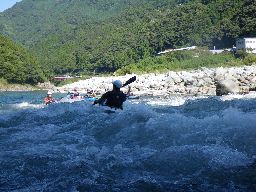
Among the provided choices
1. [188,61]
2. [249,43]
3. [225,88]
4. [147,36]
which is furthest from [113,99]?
[147,36]

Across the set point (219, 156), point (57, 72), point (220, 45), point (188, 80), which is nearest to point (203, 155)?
point (219, 156)

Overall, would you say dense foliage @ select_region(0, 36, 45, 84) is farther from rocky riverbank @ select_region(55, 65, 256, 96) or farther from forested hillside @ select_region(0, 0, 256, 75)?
rocky riverbank @ select_region(55, 65, 256, 96)

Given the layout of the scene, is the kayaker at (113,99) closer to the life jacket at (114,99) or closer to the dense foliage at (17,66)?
the life jacket at (114,99)

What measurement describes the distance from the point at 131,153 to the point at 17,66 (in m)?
94.7

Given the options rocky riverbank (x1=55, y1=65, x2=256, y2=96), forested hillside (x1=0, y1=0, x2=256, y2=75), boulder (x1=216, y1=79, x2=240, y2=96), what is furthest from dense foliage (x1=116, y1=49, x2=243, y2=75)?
boulder (x1=216, y1=79, x2=240, y2=96)

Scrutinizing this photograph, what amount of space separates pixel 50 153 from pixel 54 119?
13.6 ft

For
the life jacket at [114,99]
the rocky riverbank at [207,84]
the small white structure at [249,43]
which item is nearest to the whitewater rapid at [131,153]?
the life jacket at [114,99]

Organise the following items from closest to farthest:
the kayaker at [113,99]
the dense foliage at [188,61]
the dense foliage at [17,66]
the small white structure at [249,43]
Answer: the kayaker at [113,99] < the dense foliage at [188,61] < the small white structure at [249,43] < the dense foliage at [17,66]

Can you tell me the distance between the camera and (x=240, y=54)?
64.4 metres

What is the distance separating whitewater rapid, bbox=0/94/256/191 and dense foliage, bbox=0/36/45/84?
3481 inches

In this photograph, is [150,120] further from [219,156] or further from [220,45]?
[220,45]

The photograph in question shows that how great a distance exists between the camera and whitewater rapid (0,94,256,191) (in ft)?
19.0

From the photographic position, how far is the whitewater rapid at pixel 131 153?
5777mm

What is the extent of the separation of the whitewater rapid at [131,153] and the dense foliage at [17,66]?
88427mm
